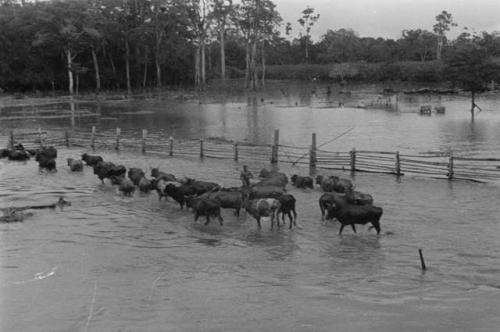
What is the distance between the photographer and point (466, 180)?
22734 mm

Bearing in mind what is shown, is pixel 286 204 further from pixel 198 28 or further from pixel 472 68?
pixel 198 28

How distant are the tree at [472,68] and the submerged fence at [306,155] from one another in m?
28.4

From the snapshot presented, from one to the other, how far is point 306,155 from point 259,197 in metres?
11.5

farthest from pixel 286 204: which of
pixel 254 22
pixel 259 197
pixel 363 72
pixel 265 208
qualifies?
pixel 363 72

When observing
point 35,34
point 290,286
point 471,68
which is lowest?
point 290,286

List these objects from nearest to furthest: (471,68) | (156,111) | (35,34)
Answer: (471,68)
(156,111)
(35,34)

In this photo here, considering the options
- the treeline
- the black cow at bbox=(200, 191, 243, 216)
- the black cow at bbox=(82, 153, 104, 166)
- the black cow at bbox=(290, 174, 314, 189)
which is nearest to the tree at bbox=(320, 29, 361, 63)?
the treeline

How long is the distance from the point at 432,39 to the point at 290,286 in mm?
114247

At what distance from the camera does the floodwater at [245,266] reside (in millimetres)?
9562

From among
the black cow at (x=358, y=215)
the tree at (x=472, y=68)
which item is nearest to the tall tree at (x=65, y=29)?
the tree at (x=472, y=68)

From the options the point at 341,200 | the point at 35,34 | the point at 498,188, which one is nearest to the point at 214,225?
the point at 341,200

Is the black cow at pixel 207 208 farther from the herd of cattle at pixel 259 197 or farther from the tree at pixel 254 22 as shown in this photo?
the tree at pixel 254 22

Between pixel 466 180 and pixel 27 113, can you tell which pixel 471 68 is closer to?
pixel 466 180

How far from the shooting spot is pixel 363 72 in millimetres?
103875
